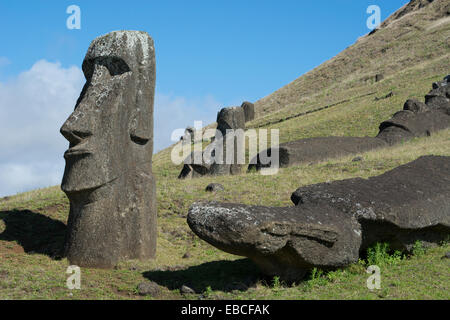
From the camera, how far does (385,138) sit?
2414 centimetres

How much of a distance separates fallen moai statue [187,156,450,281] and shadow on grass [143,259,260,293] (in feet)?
1.52

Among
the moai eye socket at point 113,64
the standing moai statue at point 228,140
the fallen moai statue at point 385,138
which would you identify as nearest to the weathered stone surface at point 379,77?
the fallen moai statue at point 385,138

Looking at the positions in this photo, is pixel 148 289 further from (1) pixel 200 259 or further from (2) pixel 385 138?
(2) pixel 385 138

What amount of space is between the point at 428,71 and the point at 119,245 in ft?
140

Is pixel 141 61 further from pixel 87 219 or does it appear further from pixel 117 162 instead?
pixel 87 219

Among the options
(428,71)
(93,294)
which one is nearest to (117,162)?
(93,294)

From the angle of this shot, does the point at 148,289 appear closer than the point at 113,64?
Yes

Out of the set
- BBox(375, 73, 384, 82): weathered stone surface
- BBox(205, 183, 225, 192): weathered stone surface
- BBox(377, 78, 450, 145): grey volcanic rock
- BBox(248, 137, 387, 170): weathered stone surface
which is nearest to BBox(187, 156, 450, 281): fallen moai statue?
BBox(205, 183, 225, 192): weathered stone surface

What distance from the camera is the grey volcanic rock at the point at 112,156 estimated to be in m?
10.1

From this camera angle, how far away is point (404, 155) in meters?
18.7

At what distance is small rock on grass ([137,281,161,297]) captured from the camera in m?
8.30

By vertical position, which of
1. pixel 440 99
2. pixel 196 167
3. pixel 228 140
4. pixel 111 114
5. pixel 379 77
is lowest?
pixel 196 167

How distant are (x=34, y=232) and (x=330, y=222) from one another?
295 inches

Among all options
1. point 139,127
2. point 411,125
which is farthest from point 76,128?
point 411,125
